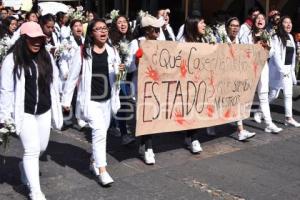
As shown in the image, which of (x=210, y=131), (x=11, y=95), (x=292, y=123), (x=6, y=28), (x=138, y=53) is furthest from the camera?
(x=6, y=28)

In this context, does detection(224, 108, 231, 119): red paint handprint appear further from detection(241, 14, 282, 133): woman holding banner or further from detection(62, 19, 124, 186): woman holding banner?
detection(62, 19, 124, 186): woman holding banner

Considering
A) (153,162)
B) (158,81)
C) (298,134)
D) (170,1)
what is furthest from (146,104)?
(170,1)

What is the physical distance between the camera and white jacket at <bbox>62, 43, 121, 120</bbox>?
504cm

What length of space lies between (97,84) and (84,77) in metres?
0.15

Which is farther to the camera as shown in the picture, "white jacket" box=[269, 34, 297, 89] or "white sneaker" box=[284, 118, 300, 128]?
"white sneaker" box=[284, 118, 300, 128]

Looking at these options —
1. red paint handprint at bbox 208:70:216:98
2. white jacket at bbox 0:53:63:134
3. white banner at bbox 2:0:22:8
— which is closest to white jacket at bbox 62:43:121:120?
white jacket at bbox 0:53:63:134

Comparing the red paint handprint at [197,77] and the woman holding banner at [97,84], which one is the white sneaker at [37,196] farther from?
the red paint handprint at [197,77]

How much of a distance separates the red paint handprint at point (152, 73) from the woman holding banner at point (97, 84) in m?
0.51

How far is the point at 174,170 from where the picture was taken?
221 inches

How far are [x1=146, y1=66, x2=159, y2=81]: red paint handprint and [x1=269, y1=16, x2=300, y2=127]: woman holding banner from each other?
258 centimetres

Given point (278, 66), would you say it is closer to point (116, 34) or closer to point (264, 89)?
point (264, 89)

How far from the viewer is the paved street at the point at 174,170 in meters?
4.93

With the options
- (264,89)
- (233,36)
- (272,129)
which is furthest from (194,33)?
(272,129)

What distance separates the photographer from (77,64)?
5078 mm
